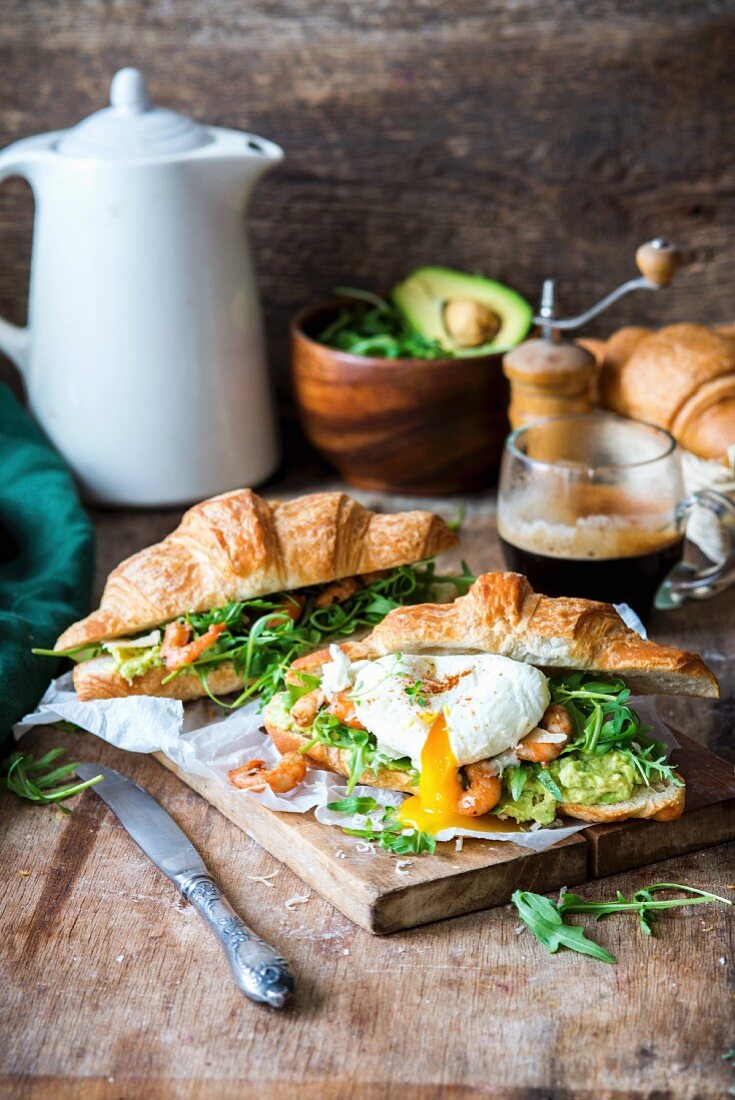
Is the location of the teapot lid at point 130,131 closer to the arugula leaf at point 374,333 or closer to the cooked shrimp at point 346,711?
the arugula leaf at point 374,333

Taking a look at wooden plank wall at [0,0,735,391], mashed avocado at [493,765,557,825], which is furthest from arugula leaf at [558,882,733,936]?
wooden plank wall at [0,0,735,391]

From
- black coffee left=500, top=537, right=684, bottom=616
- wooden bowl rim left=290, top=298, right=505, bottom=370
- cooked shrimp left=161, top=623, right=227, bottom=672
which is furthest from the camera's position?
wooden bowl rim left=290, top=298, right=505, bottom=370

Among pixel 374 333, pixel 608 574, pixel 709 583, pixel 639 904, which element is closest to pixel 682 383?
pixel 709 583

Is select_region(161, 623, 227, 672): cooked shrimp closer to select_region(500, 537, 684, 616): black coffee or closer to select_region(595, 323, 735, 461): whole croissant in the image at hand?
select_region(500, 537, 684, 616): black coffee

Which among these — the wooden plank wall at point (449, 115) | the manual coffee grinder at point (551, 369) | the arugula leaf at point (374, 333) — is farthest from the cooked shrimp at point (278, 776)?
the wooden plank wall at point (449, 115)

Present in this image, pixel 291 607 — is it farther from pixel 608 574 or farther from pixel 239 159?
pixel 239 159

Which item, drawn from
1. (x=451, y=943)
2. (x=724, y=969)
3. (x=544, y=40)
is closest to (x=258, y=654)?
(x=451, y=943)
